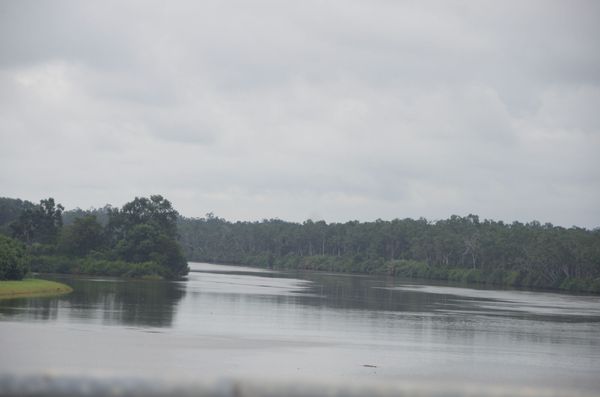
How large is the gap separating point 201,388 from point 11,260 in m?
75.7

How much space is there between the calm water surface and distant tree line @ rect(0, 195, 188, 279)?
141 ft

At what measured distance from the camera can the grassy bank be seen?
233 feet

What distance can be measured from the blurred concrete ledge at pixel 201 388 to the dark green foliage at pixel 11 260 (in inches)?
2919

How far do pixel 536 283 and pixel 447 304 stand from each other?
80719 millimetres

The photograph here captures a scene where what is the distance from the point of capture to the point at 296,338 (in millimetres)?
50406

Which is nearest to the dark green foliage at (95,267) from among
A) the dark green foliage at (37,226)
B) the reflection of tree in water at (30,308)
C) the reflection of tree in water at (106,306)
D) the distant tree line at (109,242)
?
the distant tree line at (109,242)

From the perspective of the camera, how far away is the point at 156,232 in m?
135

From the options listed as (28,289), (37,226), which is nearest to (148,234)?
(37,226)

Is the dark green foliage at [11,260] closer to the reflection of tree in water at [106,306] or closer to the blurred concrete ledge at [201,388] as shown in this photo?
the reflection of tree in water at [106,306]

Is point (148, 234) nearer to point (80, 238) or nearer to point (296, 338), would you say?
point (80, 238)

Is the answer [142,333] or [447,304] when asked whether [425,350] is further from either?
[447,304]

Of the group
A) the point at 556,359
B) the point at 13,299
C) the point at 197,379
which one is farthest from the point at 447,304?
the point at 197,379

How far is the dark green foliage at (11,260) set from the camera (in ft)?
241

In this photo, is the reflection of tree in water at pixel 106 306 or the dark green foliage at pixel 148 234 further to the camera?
the dark green foliage at pixel 148 234
